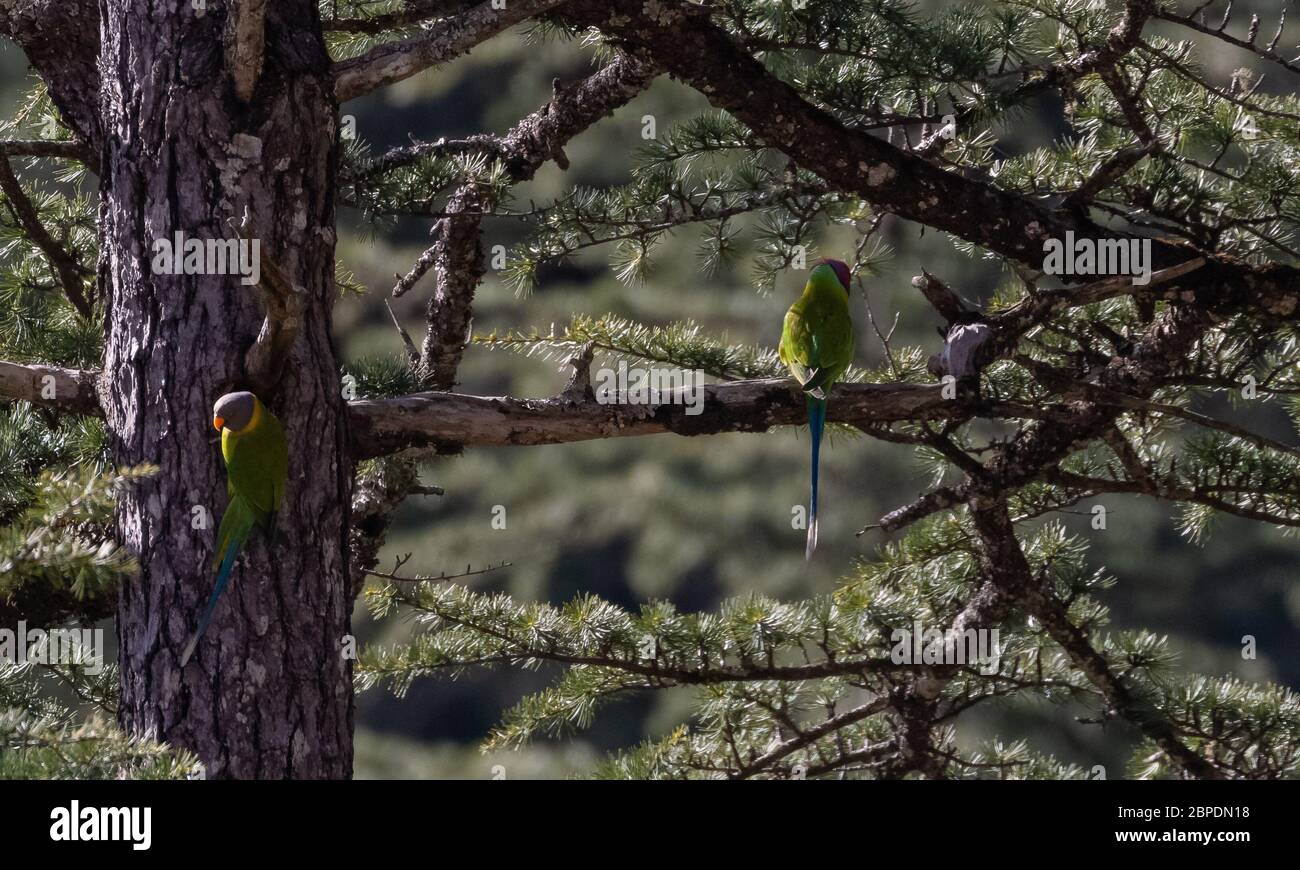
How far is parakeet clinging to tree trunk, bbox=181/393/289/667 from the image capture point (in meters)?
1.74

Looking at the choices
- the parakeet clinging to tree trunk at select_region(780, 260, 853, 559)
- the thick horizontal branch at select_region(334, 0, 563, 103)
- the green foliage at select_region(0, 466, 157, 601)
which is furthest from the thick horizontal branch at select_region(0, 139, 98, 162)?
the parakeet clinging to tree trunk at select_region(780, 260, 853, 559)

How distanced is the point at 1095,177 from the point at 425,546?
25.9ft

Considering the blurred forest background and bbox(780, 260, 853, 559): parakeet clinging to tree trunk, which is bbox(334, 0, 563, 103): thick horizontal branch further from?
the blurred forest background

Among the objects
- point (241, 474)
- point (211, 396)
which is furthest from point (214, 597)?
point (211, 396)

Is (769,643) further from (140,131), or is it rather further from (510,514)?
(510,514)

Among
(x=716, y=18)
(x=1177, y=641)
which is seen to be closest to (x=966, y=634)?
(x=716, y=18)

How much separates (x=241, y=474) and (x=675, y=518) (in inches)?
302

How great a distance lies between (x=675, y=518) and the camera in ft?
30.6

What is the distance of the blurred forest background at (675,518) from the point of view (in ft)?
28.9

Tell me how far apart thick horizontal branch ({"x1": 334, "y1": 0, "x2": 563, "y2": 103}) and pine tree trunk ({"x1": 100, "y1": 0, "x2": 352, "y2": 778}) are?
46 millimetres

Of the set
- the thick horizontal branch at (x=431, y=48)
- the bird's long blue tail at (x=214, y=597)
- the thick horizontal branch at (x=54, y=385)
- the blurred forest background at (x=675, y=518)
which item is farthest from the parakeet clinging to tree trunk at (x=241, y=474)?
the blurred forest background at (x=675, y=518)

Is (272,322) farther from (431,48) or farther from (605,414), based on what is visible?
(605,414)

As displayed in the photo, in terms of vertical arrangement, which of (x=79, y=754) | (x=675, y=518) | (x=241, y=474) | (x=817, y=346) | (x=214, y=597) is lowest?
(x=79, y=754)

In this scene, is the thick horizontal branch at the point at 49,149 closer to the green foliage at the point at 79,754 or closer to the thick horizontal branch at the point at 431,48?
the thick horizontal branch at the point at 431,48
